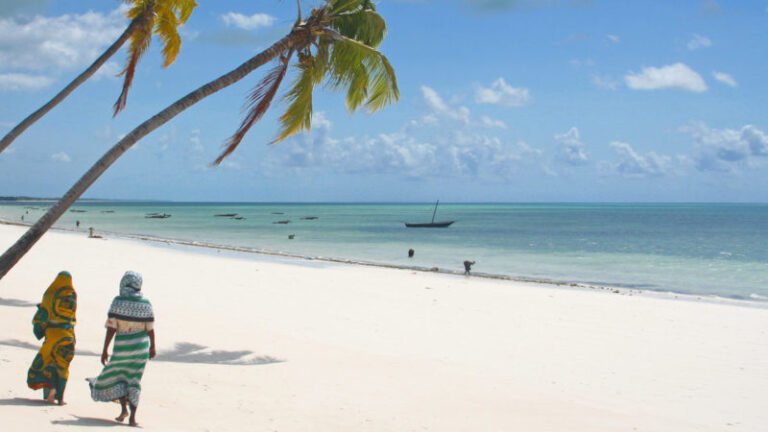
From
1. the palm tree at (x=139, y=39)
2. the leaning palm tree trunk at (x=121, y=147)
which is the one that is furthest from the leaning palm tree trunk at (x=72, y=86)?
the leaning palm tree trunk at (x=121, y=147)

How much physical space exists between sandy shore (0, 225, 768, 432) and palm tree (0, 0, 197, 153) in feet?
9.41

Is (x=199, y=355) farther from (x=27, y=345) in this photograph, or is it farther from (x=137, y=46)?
(x=137, y=46)

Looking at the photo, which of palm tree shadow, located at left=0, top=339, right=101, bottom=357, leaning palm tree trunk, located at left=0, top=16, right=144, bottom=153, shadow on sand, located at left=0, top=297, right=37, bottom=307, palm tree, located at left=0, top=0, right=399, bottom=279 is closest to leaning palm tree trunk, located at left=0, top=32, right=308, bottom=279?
palm tree, located at left=0, top=0, right=399, bottom=279

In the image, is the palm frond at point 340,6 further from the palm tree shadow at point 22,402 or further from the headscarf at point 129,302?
the palm tree shadow at point 22,402

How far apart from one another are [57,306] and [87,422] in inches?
38.8

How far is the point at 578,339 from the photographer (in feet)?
37.9

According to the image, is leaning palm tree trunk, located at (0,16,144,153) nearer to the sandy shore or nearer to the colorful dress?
the sandy shore

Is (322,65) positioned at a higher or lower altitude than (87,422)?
higher

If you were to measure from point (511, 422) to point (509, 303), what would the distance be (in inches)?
370

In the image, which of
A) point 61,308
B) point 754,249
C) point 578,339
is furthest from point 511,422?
point 754,249

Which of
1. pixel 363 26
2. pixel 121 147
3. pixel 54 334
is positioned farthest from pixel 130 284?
pixel 363 26

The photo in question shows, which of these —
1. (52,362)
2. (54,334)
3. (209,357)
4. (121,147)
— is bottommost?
(209,357)

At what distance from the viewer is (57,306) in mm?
5543

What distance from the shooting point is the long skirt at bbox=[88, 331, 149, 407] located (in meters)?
5.27
